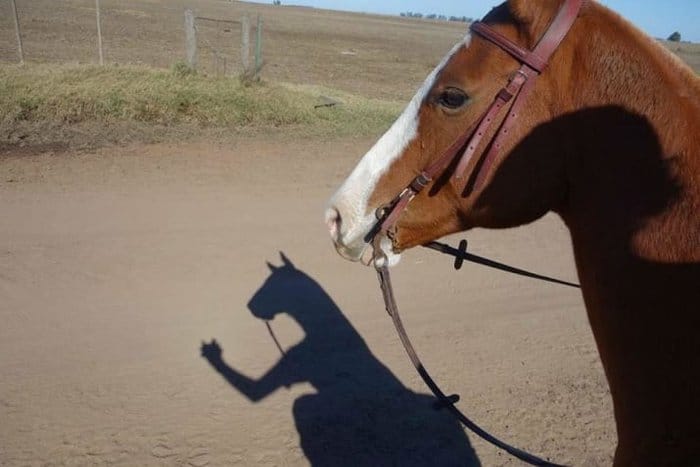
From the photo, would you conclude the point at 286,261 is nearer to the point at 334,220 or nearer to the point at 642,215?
the point at 334,220

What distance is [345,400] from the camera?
4176 millimetres

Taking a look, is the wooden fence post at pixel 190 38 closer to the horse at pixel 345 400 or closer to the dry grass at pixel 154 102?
the dry grass at pixel 154 102

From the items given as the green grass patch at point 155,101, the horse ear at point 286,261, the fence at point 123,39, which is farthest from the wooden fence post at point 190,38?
the horse ear at point 286,261

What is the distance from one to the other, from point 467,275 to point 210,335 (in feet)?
9.26

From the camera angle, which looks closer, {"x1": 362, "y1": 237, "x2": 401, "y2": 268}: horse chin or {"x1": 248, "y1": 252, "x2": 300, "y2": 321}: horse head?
{"x1": 362, "y1": 237, "x2": 401, "y2": 268}: horse chin

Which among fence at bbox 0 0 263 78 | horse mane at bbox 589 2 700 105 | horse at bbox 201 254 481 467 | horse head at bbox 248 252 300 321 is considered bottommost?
horse at bbox 201 254 481 467

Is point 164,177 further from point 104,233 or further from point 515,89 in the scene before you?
point 515,89

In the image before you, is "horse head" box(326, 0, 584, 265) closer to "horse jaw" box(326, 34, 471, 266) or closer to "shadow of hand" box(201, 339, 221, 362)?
"horse jaw" box(326, 34, 471, 266)

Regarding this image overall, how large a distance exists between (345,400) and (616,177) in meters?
3.00

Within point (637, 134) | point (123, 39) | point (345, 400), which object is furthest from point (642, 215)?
point (123, 39)

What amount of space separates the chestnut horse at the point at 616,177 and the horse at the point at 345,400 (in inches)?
86.1

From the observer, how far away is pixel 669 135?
1.62 meters

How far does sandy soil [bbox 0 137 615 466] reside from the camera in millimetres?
3785

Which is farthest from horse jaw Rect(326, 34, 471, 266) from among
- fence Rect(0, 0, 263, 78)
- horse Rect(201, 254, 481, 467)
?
fence Rect(0, 0, 263, 78)
